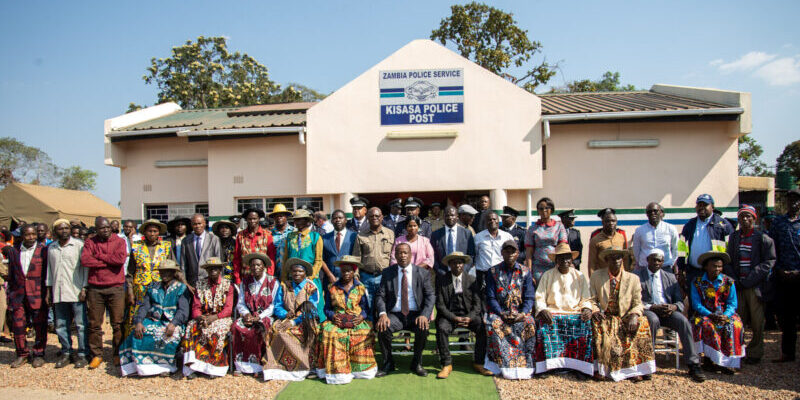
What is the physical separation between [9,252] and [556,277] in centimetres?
724

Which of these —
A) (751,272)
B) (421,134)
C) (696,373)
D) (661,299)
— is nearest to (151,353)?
(421,134)

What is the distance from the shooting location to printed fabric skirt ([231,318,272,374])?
5699 mm

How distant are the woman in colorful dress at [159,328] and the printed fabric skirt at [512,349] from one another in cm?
374

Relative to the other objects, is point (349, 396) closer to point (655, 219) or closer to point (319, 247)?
point (319, 247)

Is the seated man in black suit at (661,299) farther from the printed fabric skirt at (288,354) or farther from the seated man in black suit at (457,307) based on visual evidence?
the printed fabric skirt at (288,354)

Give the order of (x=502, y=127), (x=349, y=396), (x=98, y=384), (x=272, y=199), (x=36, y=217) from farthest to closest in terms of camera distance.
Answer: (x=36, y=217) → (x=272, y=199) → (x=502, y=127) → (x=98, y=384) → (x=349, y=396)

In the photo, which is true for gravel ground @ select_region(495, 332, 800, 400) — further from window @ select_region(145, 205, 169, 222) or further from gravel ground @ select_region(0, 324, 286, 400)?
window @ select_region(145, 205, 169, 222)

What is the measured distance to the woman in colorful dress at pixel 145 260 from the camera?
244 inches

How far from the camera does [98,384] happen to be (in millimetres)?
5547

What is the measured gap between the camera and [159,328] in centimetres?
578

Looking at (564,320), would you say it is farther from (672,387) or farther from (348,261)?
(348,261)

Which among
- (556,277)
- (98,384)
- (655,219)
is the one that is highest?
(655,219)

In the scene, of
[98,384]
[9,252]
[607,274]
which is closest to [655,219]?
[607,274]

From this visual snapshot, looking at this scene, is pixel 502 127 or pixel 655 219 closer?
pixel 655 219
